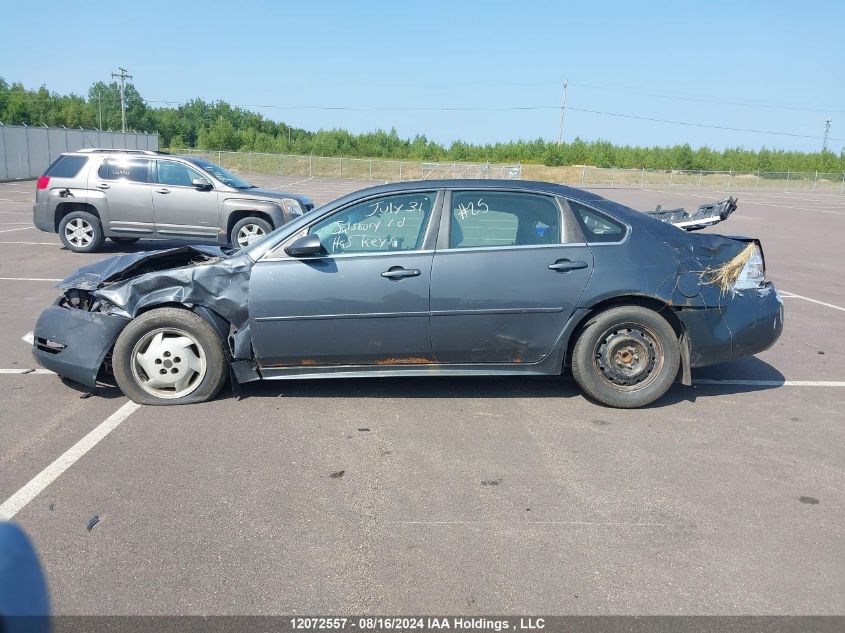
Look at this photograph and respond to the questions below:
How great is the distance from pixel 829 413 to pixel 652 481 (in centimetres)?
200

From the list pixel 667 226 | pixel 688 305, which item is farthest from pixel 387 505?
pixel 667 226

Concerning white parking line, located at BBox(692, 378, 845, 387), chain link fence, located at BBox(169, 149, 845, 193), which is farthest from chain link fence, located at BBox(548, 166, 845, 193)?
white parking line, located at BBox(692, 378, 845, 387)

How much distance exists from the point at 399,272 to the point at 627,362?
1.78 meters

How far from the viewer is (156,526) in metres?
3.49

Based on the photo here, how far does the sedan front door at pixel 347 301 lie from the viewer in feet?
16.1

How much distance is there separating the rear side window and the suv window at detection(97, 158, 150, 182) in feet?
30.2

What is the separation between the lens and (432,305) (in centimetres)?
493

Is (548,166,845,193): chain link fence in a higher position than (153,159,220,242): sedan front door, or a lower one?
higher

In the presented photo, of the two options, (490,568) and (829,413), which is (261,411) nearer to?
(490,568)

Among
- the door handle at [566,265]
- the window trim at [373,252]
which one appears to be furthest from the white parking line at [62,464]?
the door handle at [566,265]

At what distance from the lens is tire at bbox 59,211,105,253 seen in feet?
40.0

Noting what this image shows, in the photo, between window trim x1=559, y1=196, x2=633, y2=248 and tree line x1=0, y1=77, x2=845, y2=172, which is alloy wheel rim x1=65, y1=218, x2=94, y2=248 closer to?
window trim x1=559, y1=196, x2=633, y2=248

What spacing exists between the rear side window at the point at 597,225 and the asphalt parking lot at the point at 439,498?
1.24 meters

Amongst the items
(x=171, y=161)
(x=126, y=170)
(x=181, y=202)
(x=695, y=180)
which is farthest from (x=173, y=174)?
(x=695, y=180)
